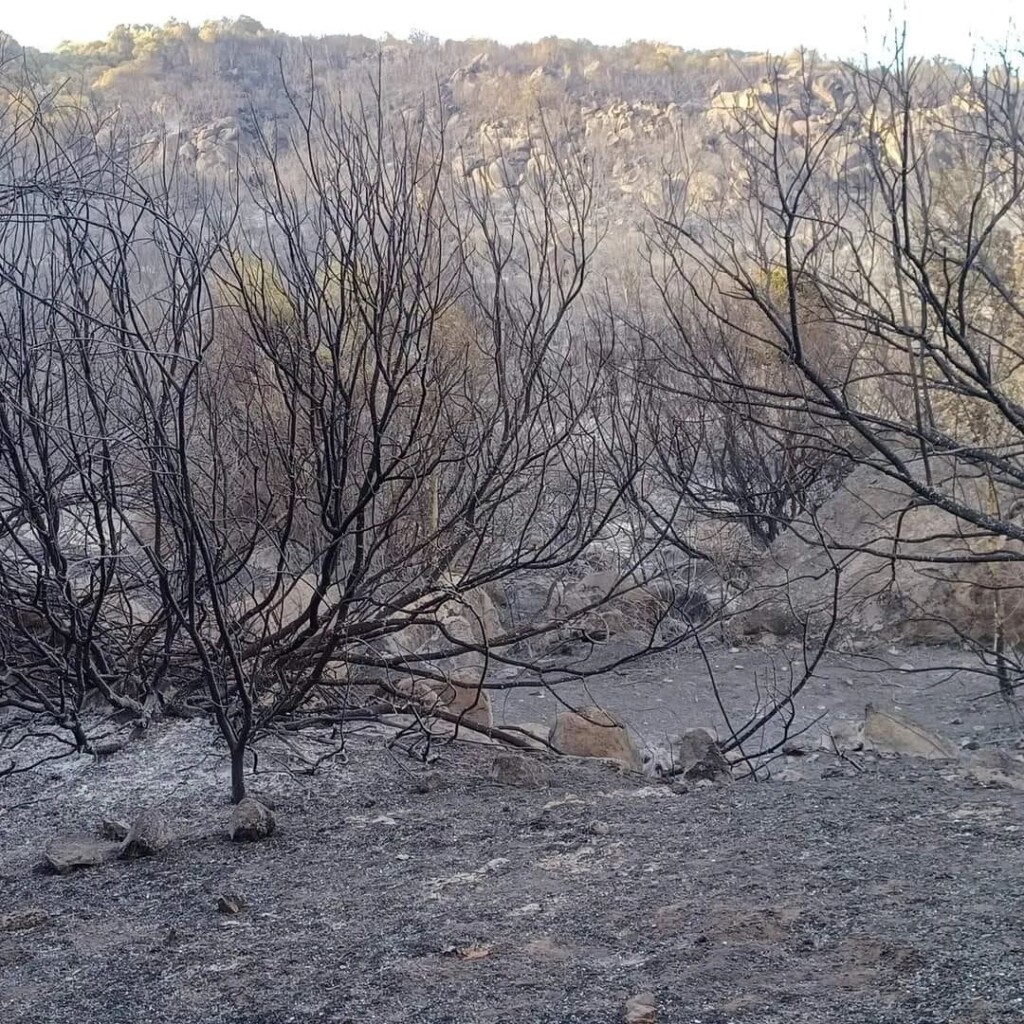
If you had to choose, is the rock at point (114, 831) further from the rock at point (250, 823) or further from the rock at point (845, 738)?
the rock at point (845, 738)

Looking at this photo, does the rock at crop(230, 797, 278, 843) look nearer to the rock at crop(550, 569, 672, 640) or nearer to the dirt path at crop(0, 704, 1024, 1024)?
the dirt path at crop(0, 704, 1024, 1024)

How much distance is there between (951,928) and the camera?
8.18ft

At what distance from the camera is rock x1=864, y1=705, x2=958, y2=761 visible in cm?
582

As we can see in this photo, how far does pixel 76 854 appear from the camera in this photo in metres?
3.54

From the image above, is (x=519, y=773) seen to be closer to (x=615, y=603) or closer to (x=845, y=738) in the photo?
(x=845, y=738)

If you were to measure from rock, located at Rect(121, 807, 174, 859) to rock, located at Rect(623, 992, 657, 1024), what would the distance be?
1.85 m

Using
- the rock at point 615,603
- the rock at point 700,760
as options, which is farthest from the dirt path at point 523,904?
the rock at point 615,603

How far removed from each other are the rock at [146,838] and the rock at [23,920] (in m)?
0.44

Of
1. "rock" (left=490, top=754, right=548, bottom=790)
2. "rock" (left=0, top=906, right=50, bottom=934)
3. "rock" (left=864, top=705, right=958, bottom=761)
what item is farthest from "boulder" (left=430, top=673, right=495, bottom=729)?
"rock" (left=0, top=906, right=50, bottom=934)

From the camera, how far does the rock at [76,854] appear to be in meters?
3.49

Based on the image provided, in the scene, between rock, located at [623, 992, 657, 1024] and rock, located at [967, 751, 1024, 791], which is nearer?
rock, located at [623, 992, 657, 1024]

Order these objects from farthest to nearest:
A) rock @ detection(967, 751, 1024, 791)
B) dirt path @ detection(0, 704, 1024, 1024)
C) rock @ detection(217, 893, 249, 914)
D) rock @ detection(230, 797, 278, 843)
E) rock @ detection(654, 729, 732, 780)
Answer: rock @ detection(654, 729, 732, 780)
rock @ detection(967, 751, 1024, 791)
rock @ detection(230, 797, 278, 843)
rock @ detection(217, 893, 249, 914)
dirt path @ detection(0, 704, 1024, 1024)

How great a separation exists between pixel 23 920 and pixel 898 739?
427 centimetres

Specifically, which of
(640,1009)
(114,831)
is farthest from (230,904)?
(640,1009)
